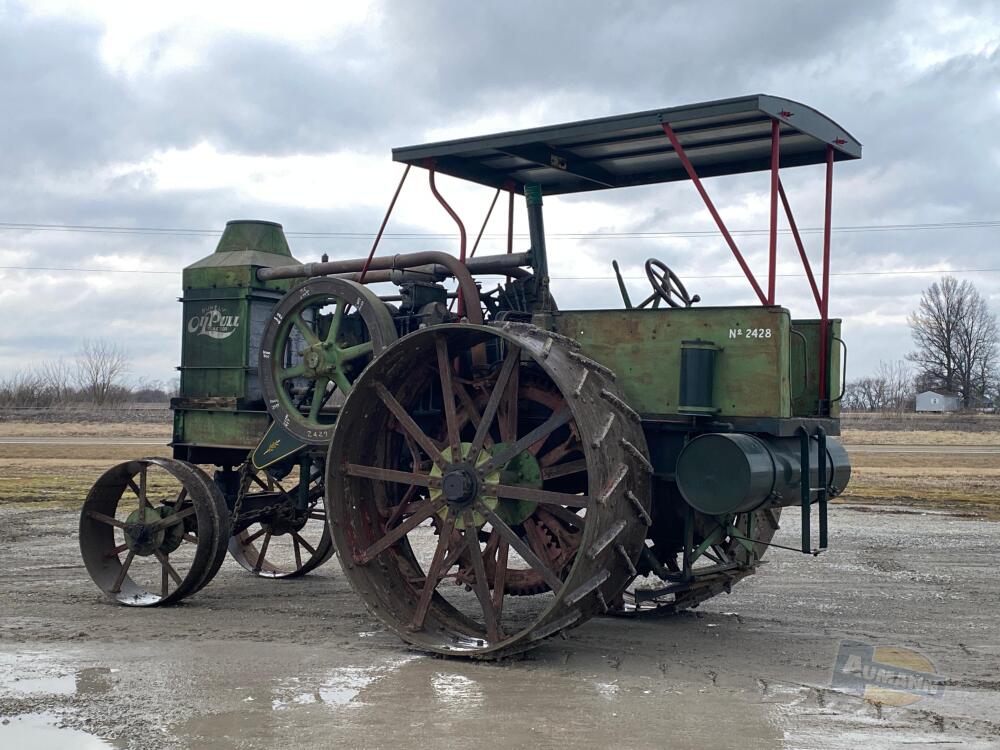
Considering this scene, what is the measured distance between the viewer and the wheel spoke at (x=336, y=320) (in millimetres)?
7617

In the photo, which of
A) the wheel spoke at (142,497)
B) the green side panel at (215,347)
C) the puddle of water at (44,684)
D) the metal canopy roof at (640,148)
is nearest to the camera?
the puddle of water at (44,684)

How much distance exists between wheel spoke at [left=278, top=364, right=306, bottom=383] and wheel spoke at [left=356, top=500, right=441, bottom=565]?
1.46m

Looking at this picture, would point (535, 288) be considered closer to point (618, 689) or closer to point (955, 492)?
point (618, 689)

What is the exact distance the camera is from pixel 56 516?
13.9m

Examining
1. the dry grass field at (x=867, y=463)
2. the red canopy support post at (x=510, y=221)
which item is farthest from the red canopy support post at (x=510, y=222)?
the dry grass field at (x=867, y=463)

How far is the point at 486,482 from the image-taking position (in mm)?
6418

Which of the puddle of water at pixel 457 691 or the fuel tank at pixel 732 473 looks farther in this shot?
the fuel tank at pixel 732 473

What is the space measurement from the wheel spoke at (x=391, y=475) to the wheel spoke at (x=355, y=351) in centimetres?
95

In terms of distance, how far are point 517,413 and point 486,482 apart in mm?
681

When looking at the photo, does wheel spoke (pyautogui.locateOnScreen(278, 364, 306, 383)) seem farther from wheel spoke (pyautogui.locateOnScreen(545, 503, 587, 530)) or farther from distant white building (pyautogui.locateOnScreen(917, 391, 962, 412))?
distant white building (pyautogui.locateOnScreen(917, 391, 962, 412))

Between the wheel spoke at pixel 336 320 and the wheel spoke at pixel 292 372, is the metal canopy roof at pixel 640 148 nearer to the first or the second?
the wheel spoke at pixel 336 320

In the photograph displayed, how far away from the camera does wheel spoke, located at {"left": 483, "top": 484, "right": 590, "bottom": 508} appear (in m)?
5.99

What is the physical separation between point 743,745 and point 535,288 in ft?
11.6

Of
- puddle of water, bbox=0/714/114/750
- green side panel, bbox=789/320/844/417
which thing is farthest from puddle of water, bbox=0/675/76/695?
green side panel, bbox=789/320/844/417
